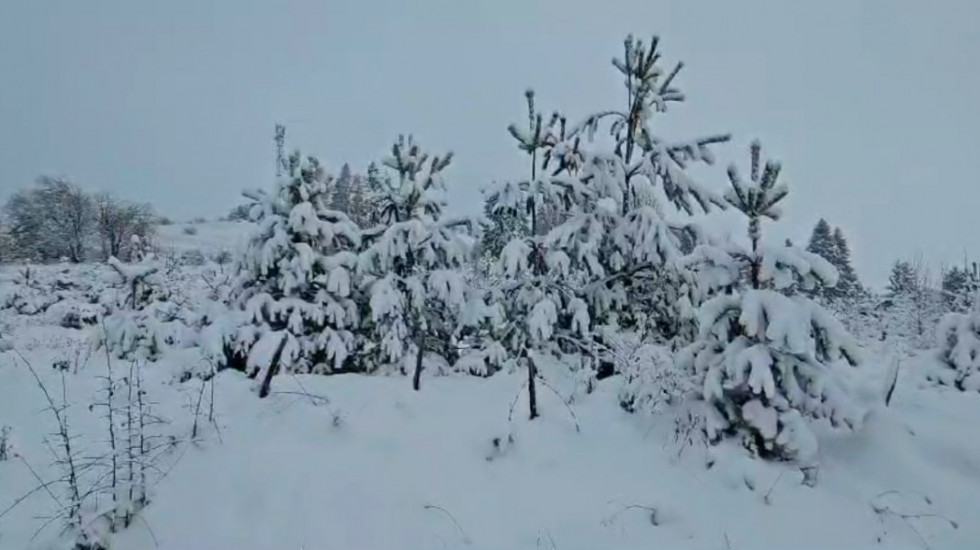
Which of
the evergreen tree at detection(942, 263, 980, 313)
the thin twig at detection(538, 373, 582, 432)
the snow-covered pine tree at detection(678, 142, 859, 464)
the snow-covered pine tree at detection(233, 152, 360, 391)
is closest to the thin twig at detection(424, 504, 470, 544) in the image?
the thin twig at detection(538, 373, 582, 432)

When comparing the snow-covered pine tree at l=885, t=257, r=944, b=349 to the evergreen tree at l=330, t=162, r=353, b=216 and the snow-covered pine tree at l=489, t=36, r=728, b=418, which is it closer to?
the snow-covered pine tree at l=489, t=36, r=728, b=418

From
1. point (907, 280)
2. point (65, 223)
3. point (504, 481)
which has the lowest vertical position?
point (504, 481)

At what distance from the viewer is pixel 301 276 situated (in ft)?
25.0

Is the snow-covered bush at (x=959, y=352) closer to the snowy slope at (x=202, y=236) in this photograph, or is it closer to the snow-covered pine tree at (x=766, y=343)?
the snow-covered pine tree at (x=766, y=343)

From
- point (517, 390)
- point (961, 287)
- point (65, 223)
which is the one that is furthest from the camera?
point (65, 223)

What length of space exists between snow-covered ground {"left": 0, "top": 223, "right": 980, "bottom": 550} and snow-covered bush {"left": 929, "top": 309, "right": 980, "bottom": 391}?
0.19 m

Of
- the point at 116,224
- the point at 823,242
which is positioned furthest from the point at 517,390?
the point at 116,224

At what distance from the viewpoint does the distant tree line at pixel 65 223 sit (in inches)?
1784

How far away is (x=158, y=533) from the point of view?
4473 millimetres

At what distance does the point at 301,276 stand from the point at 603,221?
403 cm

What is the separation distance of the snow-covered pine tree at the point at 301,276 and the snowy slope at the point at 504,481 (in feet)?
4.56

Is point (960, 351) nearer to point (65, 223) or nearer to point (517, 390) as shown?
point (517, 390)

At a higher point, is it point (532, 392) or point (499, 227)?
point (499, 227)

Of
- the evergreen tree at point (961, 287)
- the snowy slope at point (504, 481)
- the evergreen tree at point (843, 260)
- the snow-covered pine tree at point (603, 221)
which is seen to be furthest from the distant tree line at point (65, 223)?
the evergreen tree at point (961, 287)
